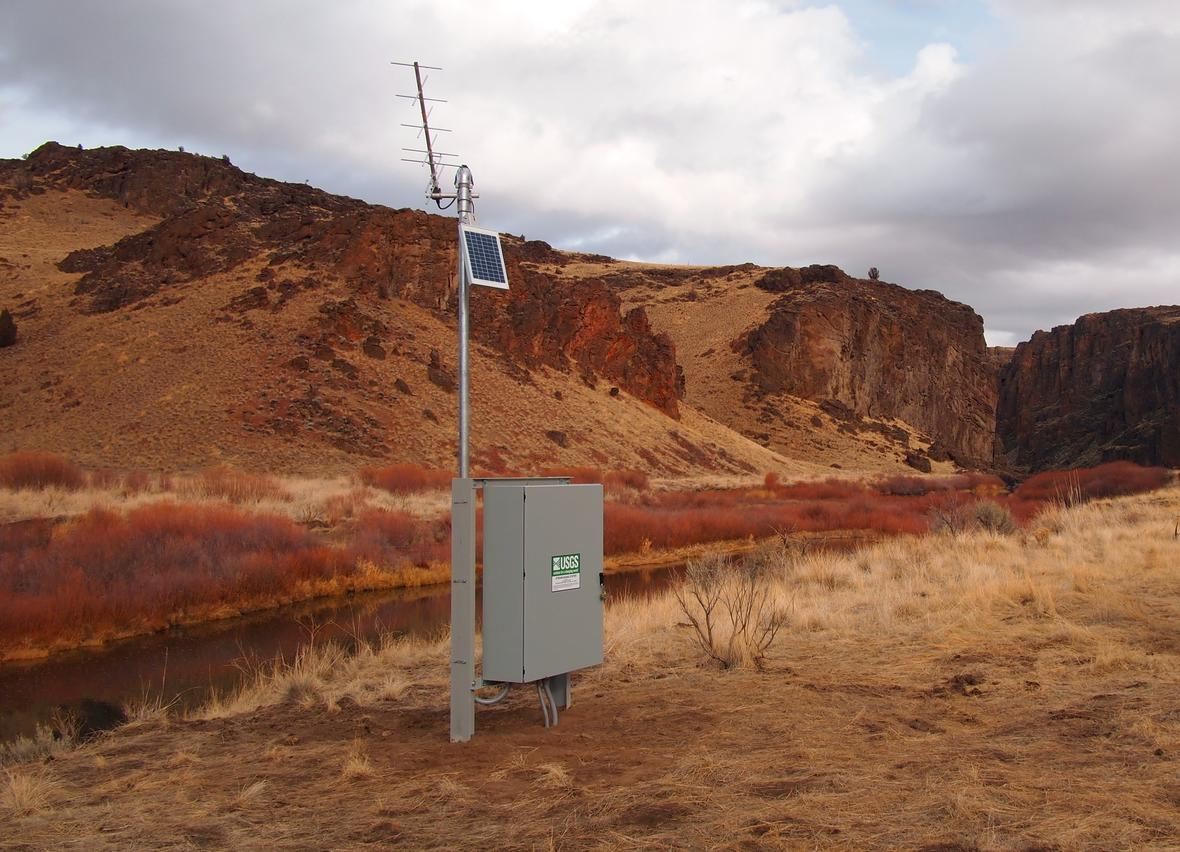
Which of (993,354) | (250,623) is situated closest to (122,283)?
(250,623)

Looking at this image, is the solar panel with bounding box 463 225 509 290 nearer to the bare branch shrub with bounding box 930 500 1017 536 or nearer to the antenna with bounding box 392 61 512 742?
the antenna with bounding box 392 61 512 742

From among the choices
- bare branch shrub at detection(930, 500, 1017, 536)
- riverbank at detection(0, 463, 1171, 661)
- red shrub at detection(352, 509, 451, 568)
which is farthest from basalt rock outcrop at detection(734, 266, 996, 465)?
red shrub at detection(352, 509, 451, 568)

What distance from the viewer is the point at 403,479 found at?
29.5m

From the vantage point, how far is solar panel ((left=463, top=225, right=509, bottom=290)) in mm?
6887

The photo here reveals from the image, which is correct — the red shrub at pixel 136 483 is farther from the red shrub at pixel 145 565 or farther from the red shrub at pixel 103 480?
the red shrub at pixel 145 565

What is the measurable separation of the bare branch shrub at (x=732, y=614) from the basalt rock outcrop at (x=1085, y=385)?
96.6 meters

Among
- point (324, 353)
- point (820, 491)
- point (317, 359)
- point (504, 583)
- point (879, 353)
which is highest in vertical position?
point (879, 353)

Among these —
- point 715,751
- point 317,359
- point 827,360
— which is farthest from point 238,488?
point 827,360

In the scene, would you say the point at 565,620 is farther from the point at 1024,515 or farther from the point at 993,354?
the point at 993,354

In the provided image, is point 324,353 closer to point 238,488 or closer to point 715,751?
point 238,488

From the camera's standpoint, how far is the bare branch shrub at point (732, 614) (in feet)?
29.2

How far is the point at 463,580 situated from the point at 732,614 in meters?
4.03

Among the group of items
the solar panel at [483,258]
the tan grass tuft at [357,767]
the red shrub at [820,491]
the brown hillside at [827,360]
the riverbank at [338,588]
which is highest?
the brown hillside at [827,360]

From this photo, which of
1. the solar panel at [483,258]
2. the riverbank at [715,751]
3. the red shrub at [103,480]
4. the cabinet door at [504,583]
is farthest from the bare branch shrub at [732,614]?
the red shrub at [103,480]
